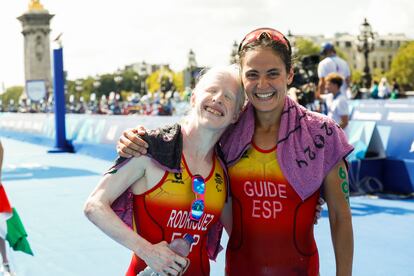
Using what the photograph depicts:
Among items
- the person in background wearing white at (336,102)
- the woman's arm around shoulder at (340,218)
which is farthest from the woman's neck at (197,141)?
the person in background wearing white at (336,102)

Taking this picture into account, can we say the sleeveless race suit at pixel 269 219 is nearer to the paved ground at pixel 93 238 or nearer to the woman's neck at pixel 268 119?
the woman's neck at pixel 268 119

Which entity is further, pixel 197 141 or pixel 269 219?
pixel 269 219

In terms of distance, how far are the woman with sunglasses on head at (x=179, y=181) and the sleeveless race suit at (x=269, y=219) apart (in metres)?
0.13

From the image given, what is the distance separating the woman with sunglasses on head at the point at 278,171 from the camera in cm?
267

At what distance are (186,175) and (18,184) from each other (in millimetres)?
10144

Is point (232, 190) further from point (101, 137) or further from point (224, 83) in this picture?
point (101, 137)

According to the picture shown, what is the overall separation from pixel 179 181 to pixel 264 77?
21.4 inches

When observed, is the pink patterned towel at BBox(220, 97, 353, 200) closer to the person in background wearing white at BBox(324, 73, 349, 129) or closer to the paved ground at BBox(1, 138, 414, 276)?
the paved ground at BBox(1, 138, 414, 276)

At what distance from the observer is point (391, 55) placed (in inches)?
6220

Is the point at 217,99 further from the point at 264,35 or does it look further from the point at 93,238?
the point at 93,238

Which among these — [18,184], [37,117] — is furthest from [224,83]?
[37,117]

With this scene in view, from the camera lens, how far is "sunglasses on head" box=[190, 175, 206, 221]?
2541mm

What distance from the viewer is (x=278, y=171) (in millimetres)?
2707

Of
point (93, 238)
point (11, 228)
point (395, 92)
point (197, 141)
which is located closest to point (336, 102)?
point (93, 238)
